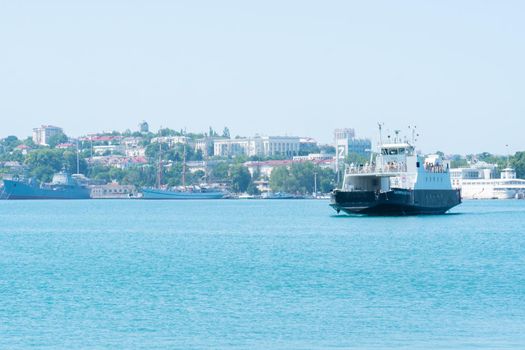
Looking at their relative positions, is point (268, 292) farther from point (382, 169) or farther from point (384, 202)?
point (382, 169)

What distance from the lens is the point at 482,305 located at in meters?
35.7

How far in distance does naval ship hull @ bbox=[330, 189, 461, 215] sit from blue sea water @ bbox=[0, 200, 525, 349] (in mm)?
15277

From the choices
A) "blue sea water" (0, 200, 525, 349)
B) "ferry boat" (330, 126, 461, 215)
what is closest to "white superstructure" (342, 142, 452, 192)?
"ferry boat" (330, 126, 461, 215)

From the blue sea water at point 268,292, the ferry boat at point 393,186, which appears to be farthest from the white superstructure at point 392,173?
the blue sea water at point 268,292

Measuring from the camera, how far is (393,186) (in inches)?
3514

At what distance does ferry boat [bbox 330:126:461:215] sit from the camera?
84.7 m

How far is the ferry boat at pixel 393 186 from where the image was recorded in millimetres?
84688

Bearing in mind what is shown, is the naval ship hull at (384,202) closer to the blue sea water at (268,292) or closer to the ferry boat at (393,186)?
the ferry boat at (393,186)

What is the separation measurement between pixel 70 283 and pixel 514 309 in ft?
51.8

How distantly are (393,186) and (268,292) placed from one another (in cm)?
5087

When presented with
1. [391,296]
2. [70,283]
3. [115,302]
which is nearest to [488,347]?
[391,296]

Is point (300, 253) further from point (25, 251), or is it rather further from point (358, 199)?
point (358, 199)

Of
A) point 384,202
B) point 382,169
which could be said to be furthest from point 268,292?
point 382,169

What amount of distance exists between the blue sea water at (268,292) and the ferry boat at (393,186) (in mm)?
15846
